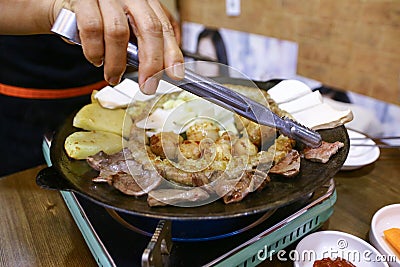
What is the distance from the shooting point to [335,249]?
970mm

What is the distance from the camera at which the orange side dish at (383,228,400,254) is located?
94 cm

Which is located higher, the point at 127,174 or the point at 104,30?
the point at 104,30

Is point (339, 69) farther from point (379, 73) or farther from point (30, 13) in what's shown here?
point (30, 13)

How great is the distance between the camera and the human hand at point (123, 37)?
85 cm

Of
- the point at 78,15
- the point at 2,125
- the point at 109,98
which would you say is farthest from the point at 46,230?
the point at 2,125

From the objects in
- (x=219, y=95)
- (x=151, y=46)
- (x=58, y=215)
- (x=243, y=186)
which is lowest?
(x=58, y=215)

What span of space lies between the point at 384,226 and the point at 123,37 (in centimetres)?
88

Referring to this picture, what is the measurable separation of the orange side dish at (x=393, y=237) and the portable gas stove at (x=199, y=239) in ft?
0.52

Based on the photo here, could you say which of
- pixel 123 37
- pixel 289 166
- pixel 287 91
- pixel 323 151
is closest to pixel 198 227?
pixel 289 166

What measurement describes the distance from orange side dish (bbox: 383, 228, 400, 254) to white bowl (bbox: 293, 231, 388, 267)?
0.22ft

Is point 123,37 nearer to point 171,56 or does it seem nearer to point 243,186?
point 171,56

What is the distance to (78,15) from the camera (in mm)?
854

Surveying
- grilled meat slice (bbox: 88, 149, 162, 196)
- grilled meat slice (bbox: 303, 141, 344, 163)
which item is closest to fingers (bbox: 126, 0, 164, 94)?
grilled meat slice (bbox: 88, 149, 162, 196)

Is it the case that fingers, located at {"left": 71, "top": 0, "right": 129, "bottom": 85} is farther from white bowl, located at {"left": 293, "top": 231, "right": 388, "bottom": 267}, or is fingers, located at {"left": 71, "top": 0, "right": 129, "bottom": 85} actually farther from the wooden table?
white bowl, located at {"left": 293, "top": 231, "right": 388, "bottom": 267}
